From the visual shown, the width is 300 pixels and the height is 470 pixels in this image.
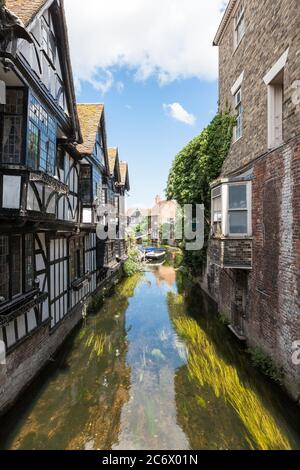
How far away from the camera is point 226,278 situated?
528 inches

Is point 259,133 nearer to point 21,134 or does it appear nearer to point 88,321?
point 21,134

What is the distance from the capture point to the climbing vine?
13.7 metres

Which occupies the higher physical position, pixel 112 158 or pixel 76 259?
pixel 112 158

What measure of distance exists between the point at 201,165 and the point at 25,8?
9.58 meters

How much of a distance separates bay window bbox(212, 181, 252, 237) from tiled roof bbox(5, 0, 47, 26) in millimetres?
7369

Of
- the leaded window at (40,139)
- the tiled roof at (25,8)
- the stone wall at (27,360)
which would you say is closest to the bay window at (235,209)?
the leaded window at (40,139)

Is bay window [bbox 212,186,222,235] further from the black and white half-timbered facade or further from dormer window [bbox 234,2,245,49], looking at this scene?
dormer window [bbox 234,2,245,49]

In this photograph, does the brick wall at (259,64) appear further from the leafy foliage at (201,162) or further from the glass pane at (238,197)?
the glass pane at (238,197)

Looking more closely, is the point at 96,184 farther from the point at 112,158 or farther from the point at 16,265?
the point at 16,265

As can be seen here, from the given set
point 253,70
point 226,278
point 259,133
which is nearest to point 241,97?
point 253,70

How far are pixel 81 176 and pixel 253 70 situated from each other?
28.4 feet

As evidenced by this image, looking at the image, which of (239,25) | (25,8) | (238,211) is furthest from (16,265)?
(239,25)

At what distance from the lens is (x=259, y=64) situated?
972cm

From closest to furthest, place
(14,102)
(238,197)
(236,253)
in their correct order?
(14,102), (236,253), (238,197)
